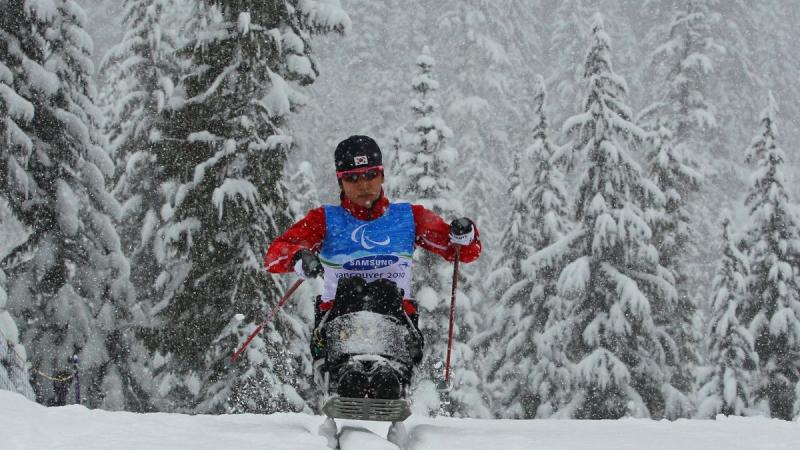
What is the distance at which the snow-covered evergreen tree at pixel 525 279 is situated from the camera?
21609 millimetres

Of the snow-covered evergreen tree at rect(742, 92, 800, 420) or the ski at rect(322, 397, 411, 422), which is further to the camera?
the snow-covered evergreen tree at rect(742, 92, 800, 420)

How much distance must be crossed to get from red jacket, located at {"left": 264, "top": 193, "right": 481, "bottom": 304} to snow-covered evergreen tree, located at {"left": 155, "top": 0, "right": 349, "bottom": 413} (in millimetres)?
6576

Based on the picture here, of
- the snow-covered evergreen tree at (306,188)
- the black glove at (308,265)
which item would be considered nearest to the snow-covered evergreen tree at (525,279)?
the snow-covered evergreen tree at (306,188)

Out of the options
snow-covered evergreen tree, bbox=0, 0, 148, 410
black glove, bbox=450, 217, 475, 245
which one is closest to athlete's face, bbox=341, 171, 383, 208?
black glove, bbox=450, 217, 475, 245

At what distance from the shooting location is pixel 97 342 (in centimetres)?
1664

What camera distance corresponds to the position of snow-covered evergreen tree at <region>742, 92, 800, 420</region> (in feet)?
61.5

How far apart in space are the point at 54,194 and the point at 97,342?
3126mm

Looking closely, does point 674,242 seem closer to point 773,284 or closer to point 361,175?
point 773,284

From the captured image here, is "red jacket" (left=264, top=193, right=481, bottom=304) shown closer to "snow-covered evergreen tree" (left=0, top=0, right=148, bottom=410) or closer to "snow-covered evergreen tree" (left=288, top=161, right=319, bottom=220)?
"snow-covered evergreen tree" (left=0, top=0, right=148, bottom=410)

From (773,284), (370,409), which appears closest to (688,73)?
(773,284)

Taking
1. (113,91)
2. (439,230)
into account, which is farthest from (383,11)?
(439,230)

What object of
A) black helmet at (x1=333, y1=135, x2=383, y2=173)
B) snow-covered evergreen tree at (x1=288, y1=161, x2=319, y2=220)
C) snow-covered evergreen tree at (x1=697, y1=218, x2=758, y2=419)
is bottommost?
snow-covered evergreen tree at (x1=697, y1=218, x2=758, y2=419)

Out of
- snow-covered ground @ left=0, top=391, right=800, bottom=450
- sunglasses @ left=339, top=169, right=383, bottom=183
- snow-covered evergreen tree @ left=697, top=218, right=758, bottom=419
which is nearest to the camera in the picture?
snow-covered ground @ left=0, top=391, right=800, bottom=450

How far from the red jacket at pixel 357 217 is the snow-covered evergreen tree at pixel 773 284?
14536mm
